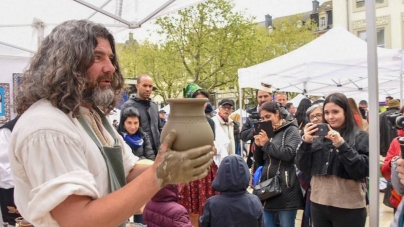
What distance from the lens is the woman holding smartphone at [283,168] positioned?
3910 mm

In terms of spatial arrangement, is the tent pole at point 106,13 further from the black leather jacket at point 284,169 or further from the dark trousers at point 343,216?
the dark trousers at point 343,216

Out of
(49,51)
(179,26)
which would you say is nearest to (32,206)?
(49,51)

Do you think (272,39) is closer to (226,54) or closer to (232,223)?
(226,54)

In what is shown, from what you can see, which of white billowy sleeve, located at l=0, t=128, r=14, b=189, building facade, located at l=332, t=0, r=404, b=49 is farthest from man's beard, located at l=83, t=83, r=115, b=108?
building facade, located at l=332, t=0, r=404, b=49

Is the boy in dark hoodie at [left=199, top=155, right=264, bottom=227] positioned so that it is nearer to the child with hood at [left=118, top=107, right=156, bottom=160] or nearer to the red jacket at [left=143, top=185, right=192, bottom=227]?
the red jacket at [left=143, top=185, right=192, bottom=227]

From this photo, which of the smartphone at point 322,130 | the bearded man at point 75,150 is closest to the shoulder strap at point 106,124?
the bearded man at point 75,150

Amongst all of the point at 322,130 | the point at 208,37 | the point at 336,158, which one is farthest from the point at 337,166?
the point at 208,37

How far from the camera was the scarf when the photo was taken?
4.36m

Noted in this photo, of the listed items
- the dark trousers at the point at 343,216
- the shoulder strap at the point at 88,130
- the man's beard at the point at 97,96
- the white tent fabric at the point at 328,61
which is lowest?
the dark trousers at the point at 343,216

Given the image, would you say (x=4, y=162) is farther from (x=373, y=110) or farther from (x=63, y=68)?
(x=373, y=110)

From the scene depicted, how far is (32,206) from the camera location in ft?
3.91

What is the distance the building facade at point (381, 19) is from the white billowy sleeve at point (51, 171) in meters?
27.2

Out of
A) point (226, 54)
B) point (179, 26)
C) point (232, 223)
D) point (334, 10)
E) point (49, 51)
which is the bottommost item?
point (232, 223)

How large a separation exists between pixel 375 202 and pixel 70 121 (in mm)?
2297
